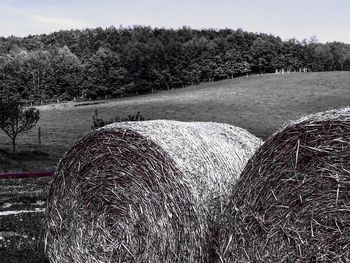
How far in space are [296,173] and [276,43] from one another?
12464 cm

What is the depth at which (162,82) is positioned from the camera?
4254 inches

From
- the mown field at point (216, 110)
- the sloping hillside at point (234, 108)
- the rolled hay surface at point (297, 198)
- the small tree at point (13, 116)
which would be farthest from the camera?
the sloping hillside at point (234, 108)

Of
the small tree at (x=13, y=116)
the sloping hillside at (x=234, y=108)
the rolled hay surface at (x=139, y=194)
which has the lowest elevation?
the sloping hillside at (x=234, y=108)

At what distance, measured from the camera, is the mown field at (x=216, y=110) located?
135 feet

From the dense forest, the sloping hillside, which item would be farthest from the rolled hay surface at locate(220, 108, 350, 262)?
the dense forest

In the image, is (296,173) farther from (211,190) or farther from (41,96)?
(41,96)

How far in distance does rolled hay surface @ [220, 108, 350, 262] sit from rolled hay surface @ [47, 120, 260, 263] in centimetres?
87

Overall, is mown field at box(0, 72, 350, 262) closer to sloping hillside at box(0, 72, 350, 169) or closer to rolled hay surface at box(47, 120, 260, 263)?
sloping hillside at box(0, 72, 350, 169)

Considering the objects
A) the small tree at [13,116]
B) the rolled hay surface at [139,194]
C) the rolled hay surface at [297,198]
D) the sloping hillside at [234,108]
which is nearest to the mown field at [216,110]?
the sloping hillside at [234,108]

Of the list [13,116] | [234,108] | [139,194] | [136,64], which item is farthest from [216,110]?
[139,194]

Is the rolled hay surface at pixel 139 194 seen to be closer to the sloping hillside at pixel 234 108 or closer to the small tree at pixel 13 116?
the small tree at pixel 13 116

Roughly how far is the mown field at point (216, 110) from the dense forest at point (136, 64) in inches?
602

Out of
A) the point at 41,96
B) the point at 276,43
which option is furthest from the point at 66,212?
the point at 276,43

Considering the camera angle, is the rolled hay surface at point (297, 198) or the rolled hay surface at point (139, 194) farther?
the rolled hay surface at point (139, 194)
